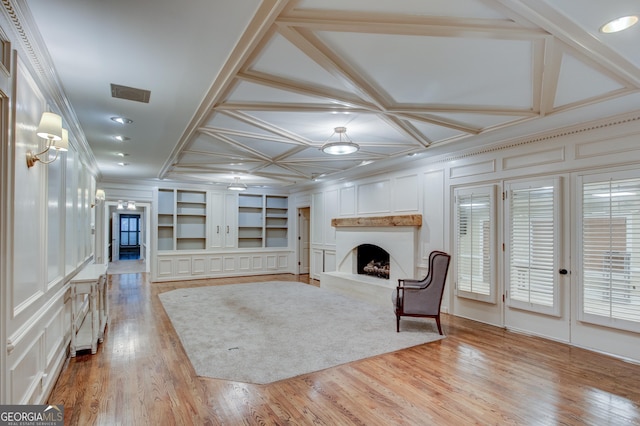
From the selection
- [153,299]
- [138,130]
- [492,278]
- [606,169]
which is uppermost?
[138,130]

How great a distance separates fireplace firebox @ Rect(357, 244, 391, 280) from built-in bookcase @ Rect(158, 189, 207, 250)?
445cm

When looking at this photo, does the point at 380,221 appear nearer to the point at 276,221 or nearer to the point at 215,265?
the point at 276,221

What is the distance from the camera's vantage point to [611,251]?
3455 mm

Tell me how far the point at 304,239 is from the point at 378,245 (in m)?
3.84

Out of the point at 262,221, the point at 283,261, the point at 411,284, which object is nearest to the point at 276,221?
the point at 262,221

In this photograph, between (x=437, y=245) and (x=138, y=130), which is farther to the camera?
(x=437, y=245)

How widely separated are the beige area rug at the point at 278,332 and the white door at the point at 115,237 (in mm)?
9302

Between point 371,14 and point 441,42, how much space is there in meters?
0.59

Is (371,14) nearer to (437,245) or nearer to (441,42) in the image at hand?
(441,42)

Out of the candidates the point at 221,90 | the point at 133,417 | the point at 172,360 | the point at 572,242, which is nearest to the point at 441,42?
the point at 221,90

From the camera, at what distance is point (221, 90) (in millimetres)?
2727

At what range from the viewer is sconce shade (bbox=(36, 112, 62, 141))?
86.0 inches

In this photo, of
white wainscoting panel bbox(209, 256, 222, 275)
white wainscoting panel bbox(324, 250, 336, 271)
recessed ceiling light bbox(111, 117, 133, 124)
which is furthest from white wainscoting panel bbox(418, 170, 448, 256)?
white wainscoting panel bbox(209, 256, 222, 275)

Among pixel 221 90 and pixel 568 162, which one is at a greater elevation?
pixel 221 90
